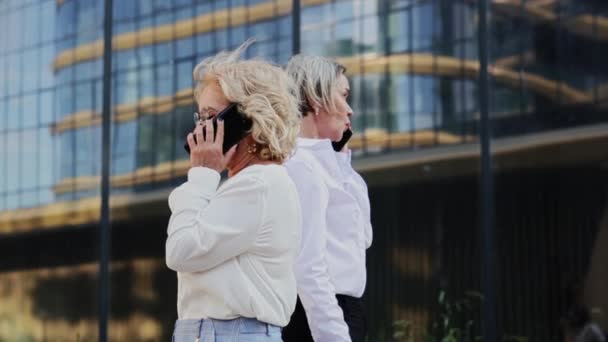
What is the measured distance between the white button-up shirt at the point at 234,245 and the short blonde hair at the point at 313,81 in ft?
3.28

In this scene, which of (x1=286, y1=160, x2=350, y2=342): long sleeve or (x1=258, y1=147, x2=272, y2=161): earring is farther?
(x1=286, y1=160, x2=350, y2=342): long sleeve

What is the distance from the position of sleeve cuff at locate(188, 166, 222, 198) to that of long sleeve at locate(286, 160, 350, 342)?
65cm

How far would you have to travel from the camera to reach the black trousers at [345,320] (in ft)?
12.4

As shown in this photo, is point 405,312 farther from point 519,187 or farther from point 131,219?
point 131,219

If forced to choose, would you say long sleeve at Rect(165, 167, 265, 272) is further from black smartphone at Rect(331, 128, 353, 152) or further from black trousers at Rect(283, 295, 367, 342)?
black smartphone at Rect(331, 128, 353, 152)

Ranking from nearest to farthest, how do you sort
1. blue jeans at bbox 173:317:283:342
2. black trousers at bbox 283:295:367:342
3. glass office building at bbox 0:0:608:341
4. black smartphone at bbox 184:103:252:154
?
blue jeans at bbox 173:317:283:342
black smartphone at bbox 184:103:252:154
black trousers at bbox 283:295:367:342
glass office building at bbox 0:0:608:341

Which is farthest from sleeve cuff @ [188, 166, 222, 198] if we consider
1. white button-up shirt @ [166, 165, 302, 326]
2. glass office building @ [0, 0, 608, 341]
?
glass office building @ [0, 0, 608, 341]

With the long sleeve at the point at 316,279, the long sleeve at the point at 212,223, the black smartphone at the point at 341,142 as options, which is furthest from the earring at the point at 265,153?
the black smartphone at the point at 341,142

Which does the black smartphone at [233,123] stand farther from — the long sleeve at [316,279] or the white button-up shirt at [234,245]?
the long sleeve at [316,279]

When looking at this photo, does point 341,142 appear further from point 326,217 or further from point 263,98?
point 263,98

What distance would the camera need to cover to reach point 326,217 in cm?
399

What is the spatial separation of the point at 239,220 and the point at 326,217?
1022mm

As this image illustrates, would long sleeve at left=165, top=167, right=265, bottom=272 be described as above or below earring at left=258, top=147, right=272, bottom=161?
below

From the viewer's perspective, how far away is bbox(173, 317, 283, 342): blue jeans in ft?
9.71
